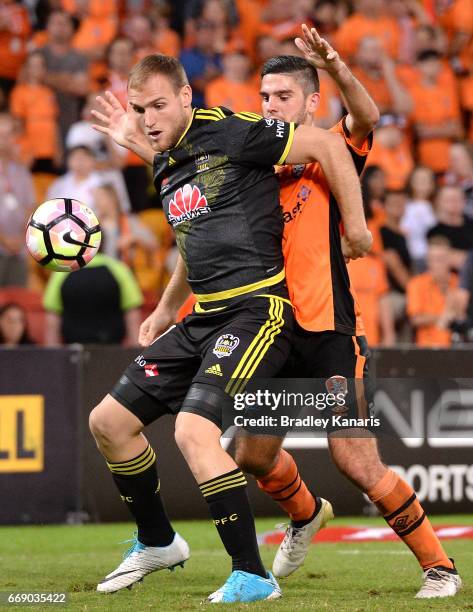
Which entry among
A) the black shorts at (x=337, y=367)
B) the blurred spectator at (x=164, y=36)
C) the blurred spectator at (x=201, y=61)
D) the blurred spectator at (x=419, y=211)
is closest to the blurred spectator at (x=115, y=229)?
the blurred spectator at (x=201, y=61)

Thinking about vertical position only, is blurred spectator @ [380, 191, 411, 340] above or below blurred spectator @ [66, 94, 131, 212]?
below

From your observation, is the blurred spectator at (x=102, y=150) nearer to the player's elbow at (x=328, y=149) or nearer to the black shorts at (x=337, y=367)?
the black shorts at (x=337, y=367)

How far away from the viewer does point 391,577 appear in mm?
6555

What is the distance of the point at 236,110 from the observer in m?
13.8

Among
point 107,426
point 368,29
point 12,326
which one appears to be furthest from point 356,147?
point 368,29

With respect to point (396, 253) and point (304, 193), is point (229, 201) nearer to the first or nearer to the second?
point (304, 193)

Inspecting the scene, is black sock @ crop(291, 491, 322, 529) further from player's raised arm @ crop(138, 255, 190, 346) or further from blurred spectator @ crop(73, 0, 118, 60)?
blurred spectator @ crop(73, 0, 118, 60)

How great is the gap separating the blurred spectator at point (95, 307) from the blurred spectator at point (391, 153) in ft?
13.7

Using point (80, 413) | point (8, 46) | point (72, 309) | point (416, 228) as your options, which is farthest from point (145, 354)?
point (8, 46)

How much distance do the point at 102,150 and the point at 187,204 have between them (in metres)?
7.52

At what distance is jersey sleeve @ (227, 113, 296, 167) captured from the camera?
18.7ft

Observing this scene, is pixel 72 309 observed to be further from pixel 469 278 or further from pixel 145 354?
pixel 145 354

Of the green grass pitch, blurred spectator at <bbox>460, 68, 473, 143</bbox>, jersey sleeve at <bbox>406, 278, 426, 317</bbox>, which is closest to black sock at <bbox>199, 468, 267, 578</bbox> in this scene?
the green grass pitch

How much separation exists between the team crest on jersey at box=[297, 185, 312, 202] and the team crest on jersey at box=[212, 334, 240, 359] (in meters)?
0.86
